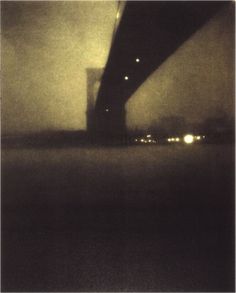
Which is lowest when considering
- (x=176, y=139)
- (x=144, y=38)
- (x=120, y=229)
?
(x=120, y=229)

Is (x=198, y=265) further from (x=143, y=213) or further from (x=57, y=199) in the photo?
(x=57, y=199)

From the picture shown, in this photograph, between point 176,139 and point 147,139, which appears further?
point 147,139

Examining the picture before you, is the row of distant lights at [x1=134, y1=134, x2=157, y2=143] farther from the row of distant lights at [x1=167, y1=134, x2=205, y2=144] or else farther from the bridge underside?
the bridge underside

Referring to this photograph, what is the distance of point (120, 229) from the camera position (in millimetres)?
1002

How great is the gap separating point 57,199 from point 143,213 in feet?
1.13

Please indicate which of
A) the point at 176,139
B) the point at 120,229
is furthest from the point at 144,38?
the point at 120,229

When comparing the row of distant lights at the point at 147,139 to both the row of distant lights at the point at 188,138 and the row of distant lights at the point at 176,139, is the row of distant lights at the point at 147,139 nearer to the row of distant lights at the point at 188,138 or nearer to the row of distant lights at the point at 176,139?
the row of distant lights at the point at 176,139

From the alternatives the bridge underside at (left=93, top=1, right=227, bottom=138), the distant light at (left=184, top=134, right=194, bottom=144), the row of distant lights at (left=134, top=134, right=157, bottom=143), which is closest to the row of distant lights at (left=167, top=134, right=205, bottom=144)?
→ the distant light at (left=184, top=134, right=194, bottom=144)

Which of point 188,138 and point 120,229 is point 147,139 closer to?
point 188,138

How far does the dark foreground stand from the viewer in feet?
2.56


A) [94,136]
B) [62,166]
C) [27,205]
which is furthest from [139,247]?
[94,136]

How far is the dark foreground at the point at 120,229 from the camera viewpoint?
0.78m

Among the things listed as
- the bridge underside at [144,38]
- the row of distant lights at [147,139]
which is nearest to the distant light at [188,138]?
the row of distant lights at [147,139]

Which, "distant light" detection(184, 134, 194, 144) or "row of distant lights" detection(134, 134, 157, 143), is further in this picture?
"row of distant lights" detection(134, 134, 157, 143)
